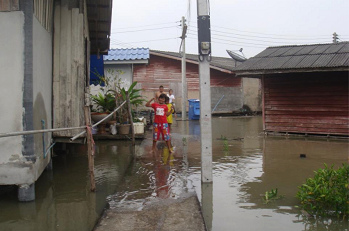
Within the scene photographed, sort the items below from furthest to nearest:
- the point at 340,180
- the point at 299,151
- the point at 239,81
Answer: the point at 239,81 → the point at 299,151 → the point at 340,180

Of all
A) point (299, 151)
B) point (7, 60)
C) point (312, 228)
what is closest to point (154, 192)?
point (312, 228)

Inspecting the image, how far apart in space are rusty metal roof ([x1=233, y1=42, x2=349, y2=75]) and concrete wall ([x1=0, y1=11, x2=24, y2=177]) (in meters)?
8.51

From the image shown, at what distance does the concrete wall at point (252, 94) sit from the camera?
1019 inches

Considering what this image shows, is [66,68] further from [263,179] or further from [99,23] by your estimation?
[99,23]

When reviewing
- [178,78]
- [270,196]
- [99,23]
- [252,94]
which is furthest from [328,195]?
[252,94]

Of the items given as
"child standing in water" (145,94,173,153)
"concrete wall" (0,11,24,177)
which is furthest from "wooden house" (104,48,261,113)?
"concrete wall" (0,11,24,177)

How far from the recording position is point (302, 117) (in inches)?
486

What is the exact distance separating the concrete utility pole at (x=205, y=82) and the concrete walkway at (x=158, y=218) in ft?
3.57

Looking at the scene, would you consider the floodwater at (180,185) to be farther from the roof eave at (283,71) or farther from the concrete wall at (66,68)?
the roof eave at (283,71)

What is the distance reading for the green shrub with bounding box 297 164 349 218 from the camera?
427 cm

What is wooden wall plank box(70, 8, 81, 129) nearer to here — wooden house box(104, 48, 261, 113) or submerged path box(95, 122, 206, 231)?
submerged path box(95, 122, 206, 231)

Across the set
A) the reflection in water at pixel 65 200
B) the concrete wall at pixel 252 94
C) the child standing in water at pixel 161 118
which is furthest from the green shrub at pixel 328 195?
the concrete wall at pixel 252 94

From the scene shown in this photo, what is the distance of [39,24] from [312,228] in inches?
180

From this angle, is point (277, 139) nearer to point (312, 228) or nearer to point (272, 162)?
point (272, 162)
